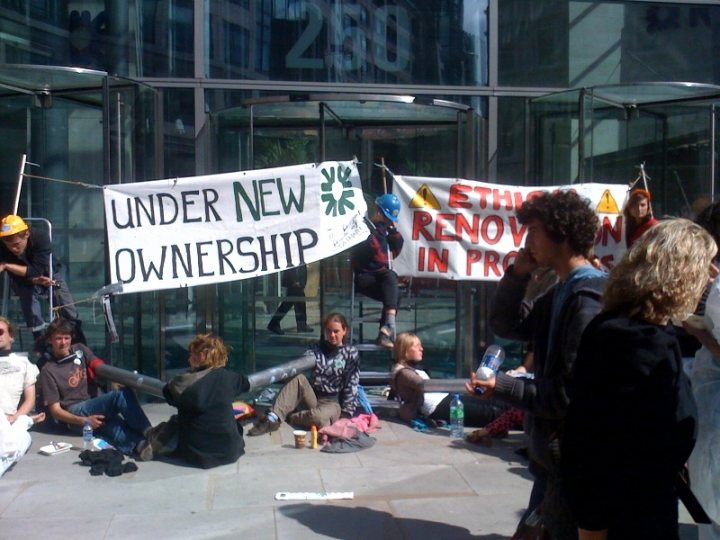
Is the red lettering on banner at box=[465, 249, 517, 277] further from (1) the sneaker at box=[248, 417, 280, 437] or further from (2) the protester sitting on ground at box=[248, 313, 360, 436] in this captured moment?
(1) the sneaker at box=[248, 417, 280, 437]

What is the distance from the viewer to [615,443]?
306 cm

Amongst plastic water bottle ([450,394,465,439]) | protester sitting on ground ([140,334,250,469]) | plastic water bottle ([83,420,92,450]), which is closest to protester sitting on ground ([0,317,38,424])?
plastic water bottle ([83,420,92,450])

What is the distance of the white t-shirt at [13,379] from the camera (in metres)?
6.89

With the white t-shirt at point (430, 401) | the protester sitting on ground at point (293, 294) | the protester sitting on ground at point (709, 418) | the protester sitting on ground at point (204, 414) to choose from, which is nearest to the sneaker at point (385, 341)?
the white t-shirt at point (430, 401)

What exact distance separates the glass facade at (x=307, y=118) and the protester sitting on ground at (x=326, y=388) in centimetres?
104

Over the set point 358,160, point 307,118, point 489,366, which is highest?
point 307,118

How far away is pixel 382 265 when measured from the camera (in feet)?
26.5

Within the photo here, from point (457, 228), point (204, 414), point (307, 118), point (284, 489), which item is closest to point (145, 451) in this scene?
point (204, 414)

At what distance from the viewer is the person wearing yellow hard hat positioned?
764 cm

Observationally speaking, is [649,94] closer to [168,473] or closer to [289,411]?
[289,411]

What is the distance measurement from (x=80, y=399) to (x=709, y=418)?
16.8 ft

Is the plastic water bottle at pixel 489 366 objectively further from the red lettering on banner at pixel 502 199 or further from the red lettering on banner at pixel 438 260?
the red lettering on banner at pixel 502 199

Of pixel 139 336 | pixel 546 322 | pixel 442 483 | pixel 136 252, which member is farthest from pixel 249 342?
pixel 546 322

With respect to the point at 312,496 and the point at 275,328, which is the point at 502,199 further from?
the point at 312,496
